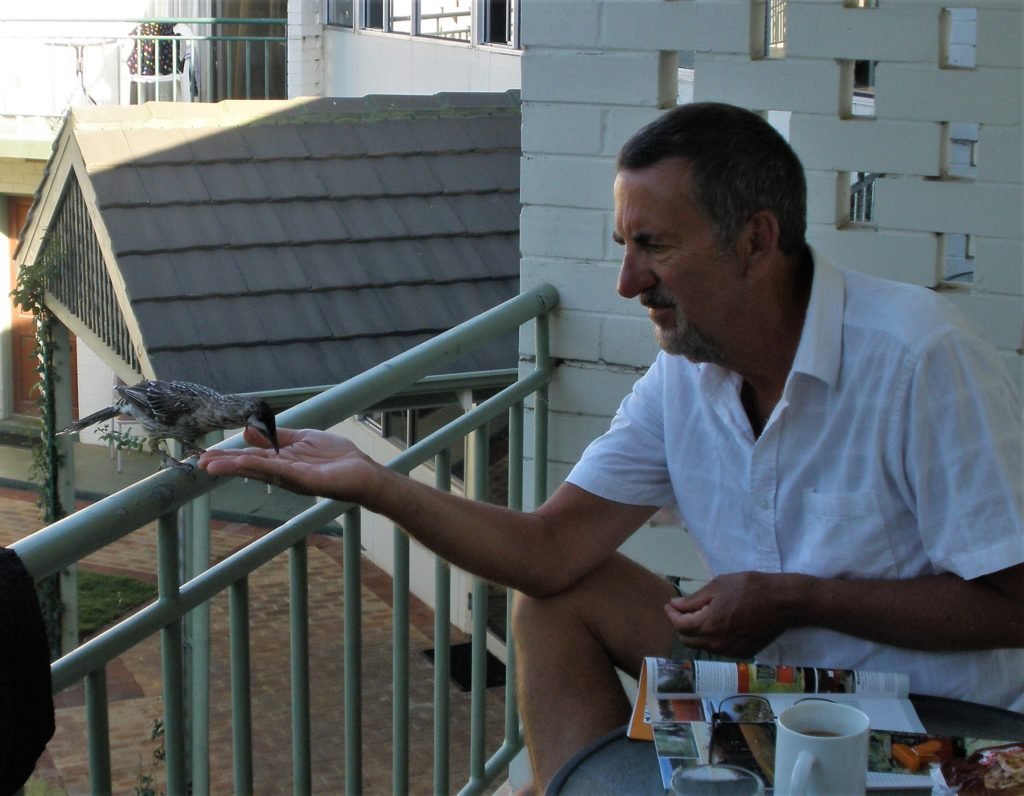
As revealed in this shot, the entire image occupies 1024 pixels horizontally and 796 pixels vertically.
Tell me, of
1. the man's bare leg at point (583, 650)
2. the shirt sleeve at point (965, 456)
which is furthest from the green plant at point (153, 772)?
the shirt sleeve at point (965, 456)

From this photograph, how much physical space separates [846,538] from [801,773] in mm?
616

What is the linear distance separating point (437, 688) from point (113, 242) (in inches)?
169

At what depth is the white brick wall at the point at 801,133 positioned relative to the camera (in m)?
3.09

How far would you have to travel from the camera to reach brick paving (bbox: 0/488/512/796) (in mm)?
7398

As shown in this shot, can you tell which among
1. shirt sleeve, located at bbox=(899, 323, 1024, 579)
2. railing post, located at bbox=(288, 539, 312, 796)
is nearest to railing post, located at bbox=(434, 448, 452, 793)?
railing post, located at bbox=(288, 539, 312, 796)

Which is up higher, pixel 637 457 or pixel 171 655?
pixel 637 457

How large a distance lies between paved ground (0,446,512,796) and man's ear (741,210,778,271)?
15.2 ft

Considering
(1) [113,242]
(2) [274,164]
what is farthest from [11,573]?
(2) [274,164]

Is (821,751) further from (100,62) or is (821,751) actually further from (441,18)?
(100,62)

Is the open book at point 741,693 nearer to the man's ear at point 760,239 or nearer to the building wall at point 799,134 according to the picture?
the man's ear at point 760,239

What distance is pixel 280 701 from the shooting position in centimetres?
842

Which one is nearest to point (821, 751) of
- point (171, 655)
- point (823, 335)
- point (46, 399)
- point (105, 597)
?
point (823, 335)

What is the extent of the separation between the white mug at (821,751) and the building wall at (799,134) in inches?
67.4

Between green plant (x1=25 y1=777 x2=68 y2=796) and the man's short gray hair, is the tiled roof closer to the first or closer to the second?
green plant (x1=25 y1=777 x2=68 y2=796)
